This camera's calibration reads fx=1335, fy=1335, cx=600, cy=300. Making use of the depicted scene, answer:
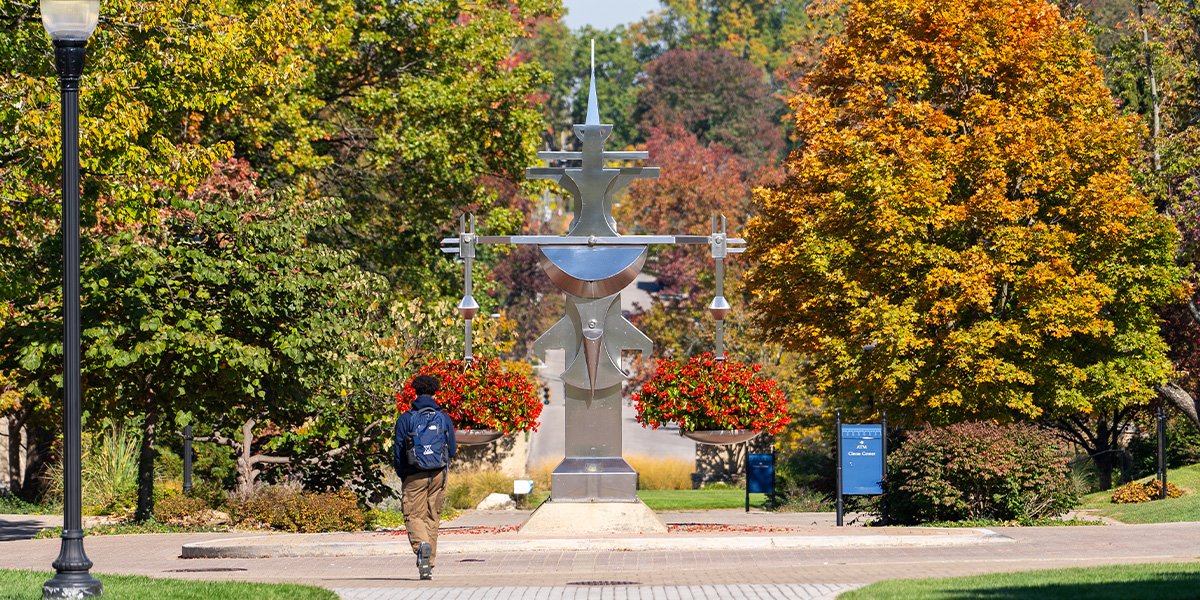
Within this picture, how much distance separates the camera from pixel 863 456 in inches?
796

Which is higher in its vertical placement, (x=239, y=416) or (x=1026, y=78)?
(x=1026, y=78)

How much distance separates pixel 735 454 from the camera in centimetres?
4222

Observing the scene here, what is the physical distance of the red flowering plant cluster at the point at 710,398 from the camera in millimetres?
15812

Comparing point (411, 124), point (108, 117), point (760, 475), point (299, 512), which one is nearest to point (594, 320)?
point (299, 512)

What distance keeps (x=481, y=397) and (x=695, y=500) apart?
57.0 ft

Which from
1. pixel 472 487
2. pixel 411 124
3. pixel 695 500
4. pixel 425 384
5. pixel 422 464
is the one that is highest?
pixel 411 124

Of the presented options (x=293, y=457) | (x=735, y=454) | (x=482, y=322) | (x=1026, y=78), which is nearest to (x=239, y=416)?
(x=293, y=457)

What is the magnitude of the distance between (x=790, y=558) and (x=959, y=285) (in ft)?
35.9

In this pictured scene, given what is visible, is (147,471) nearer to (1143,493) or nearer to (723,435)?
(723,435)

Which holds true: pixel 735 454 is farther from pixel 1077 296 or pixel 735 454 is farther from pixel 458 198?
pixel 1077 296

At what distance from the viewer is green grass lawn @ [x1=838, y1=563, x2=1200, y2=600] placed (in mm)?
9561

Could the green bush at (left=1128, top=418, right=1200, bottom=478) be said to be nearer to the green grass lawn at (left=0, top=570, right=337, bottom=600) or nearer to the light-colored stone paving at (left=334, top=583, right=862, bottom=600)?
the light-colored stone paving at (left=334, top=583, right=862, bottom=600)

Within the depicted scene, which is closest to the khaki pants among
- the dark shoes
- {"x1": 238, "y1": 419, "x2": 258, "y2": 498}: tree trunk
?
the dark shoes

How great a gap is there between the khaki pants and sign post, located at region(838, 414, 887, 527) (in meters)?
9.27
